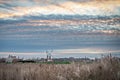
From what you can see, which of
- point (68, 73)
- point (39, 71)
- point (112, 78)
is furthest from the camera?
point (39, 71)

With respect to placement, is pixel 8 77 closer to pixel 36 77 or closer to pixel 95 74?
pixel 36 77

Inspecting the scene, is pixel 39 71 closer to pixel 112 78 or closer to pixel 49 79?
pixel 49 79

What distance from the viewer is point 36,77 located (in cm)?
839

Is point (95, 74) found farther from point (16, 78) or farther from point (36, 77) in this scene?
point (16, 78)

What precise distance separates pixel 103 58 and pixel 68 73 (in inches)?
55.4

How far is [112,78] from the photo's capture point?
7.72 meters

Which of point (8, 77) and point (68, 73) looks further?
point (8, 77)

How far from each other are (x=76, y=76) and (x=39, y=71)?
1.51m

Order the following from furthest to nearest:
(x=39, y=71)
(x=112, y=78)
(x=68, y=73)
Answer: (x=39, y=71), (x=68, y=73), (x=112, y=78)

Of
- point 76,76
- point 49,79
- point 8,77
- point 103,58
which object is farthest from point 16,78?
point 103,58

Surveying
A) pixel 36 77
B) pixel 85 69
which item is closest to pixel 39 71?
pixel 36 77

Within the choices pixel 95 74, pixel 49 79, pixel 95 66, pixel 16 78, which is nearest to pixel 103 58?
pixel 95 66

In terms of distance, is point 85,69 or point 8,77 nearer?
point 85,69

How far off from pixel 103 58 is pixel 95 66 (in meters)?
0.67
